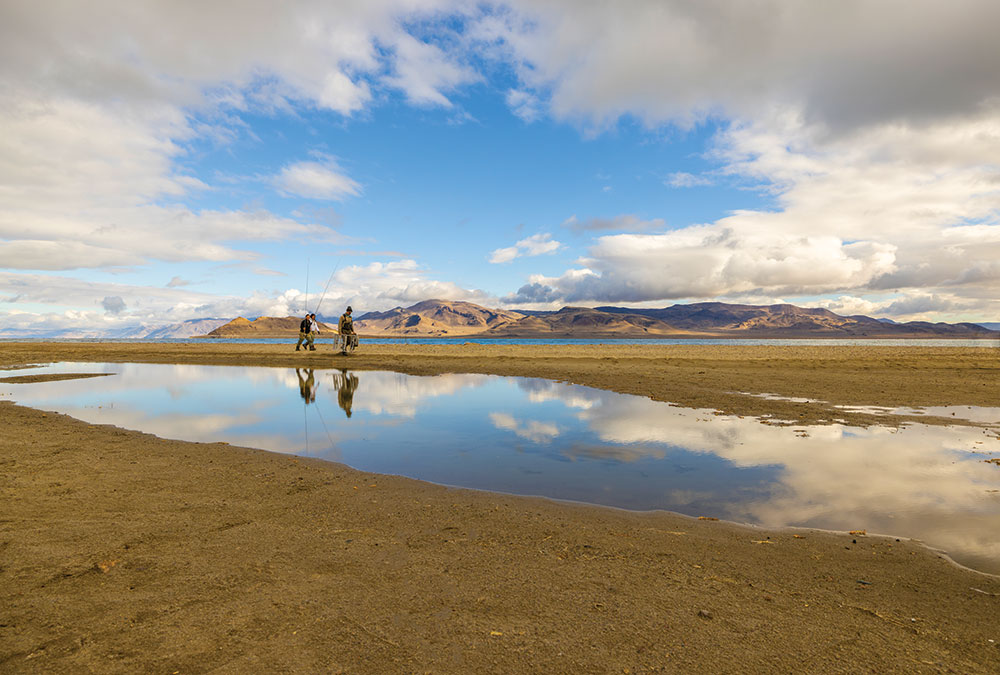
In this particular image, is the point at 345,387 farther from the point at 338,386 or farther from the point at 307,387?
the point at 307,387

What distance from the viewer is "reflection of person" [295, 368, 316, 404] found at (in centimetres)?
1738

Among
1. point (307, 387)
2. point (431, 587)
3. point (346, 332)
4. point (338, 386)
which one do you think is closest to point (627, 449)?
point (431, 587)

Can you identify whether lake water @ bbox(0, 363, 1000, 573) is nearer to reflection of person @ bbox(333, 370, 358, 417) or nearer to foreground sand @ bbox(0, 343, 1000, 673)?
reflection of person @ bbox(333, 370, 358, 417)

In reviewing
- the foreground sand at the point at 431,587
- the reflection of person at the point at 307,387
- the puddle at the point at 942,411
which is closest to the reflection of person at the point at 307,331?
the reflection of person at the point at 307,387

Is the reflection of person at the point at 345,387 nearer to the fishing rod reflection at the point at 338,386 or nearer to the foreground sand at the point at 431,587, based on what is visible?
the fishing rod reflection at the point at 338,386

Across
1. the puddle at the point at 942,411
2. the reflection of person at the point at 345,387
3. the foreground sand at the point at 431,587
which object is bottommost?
the puddle at the point at 942,411

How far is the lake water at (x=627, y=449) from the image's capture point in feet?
22.9

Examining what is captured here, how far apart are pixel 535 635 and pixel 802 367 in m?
30.4

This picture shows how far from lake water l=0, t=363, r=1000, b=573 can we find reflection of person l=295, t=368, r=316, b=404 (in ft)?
0.77

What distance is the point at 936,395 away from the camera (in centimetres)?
1786

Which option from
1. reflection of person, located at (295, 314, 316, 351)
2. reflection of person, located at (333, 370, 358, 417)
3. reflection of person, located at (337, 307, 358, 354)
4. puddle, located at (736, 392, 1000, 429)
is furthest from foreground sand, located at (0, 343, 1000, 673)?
reflection of person, located at (295, 314, 316, 351)

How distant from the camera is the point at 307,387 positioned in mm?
20328

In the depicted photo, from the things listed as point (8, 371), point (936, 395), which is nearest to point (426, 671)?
point (936, 395)

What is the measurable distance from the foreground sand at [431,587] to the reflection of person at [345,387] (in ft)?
25.6
